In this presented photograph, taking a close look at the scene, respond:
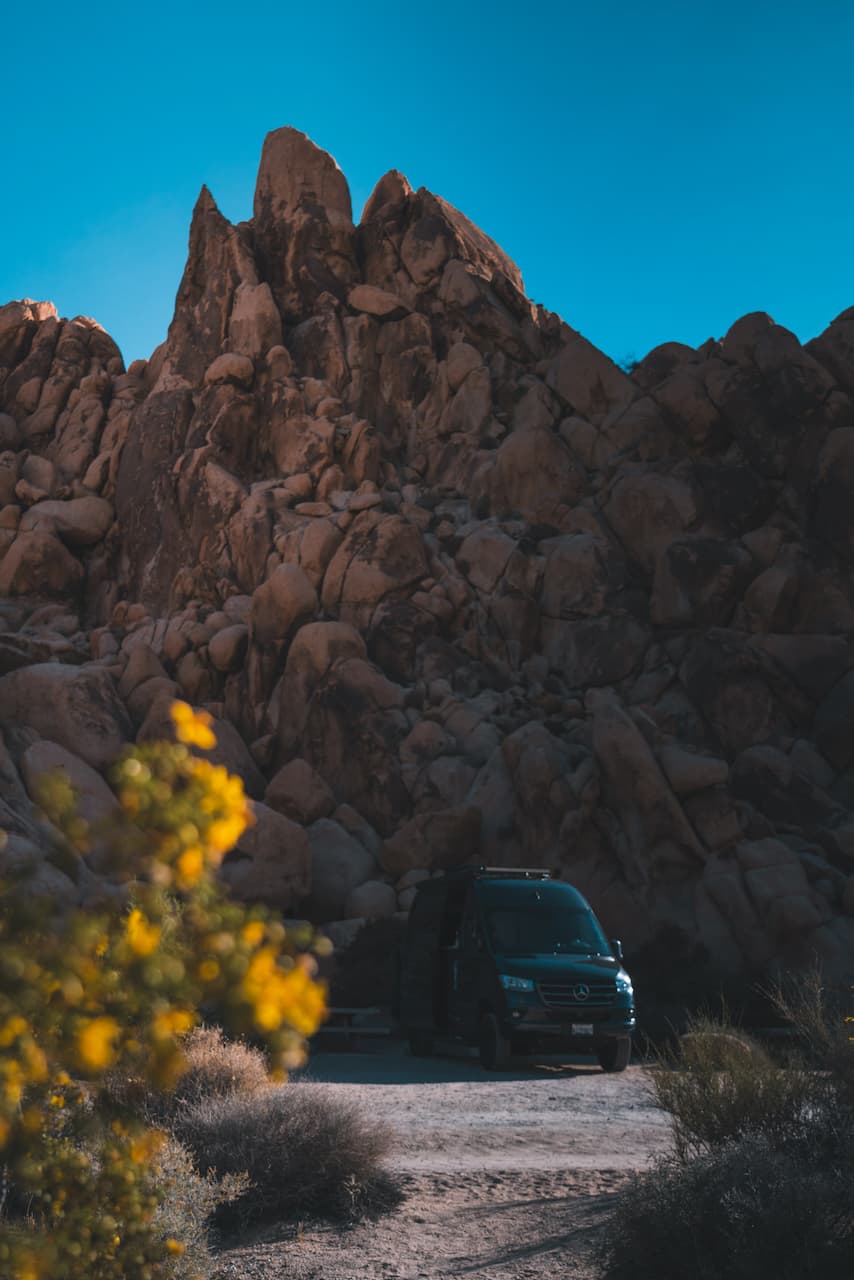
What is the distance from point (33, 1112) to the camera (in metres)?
2.12

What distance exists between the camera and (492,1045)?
1441 centimetres

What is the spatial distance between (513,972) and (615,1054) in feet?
6.38

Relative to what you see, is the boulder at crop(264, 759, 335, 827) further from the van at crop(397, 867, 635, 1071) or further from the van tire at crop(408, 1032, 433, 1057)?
the van at crop(397, 867, 635, 1071)

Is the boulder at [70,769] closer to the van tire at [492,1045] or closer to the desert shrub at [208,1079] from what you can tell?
the van tire at [492,1045]

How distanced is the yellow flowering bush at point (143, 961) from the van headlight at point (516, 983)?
12.3 m

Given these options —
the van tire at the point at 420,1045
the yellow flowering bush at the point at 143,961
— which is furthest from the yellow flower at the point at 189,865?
the van tire at the point at 420,1045

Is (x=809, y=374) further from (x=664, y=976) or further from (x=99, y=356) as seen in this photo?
(x=99, y=356)

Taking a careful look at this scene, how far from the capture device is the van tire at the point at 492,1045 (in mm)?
14273

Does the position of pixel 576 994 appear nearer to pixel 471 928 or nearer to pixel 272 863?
pixel 471 928

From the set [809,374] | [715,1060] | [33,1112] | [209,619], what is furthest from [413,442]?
[33,1112]

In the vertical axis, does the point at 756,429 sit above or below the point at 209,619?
above

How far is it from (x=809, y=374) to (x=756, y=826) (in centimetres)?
1624

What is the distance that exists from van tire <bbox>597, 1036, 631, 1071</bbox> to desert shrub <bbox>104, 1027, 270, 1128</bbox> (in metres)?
6.14

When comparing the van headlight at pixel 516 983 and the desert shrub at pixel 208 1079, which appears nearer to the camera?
the desert shrub at pixel 208 1079
